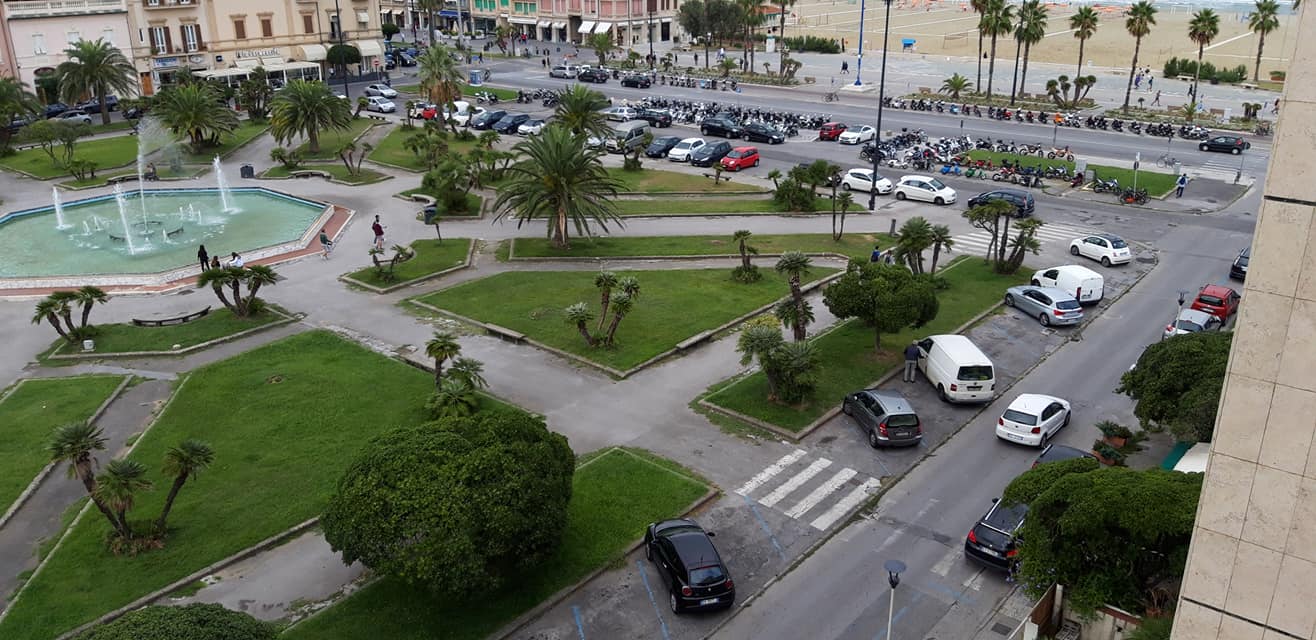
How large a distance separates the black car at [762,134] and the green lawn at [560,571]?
45502 mm

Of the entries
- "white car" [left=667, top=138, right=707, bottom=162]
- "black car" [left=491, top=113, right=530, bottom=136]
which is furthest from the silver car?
"black car" [left=491, top=113, right=530, bottom=136]

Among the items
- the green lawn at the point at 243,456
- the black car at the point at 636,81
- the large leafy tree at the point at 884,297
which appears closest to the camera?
the green lawn at the point at 243,456

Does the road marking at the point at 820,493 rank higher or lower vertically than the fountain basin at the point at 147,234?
lower

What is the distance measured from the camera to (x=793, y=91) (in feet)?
298

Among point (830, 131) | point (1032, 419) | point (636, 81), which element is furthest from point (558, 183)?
point (636, 81)

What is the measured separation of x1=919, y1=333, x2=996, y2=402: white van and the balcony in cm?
7532

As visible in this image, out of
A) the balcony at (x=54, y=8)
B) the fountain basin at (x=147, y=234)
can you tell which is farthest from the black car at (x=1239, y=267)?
the balcony at (x=54, y=8)

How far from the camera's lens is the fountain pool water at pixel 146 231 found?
142ft

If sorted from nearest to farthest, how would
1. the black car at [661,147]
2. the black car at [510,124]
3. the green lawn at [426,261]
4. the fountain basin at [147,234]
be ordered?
the green lawn at [426,261] < the fountain basin at [147,234] < the black car at [661,147] < the black car at [510,124]

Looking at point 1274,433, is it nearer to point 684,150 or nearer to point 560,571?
point 560,571

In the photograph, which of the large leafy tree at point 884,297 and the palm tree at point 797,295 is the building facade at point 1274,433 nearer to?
the large leafy tree at point 884,297

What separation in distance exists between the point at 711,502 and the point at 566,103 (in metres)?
36.6

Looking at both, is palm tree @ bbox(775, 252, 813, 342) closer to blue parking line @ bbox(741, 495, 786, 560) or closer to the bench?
blue parking line @ bbox(741, 495, 786, 560)

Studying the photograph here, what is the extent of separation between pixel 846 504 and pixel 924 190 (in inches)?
1288
